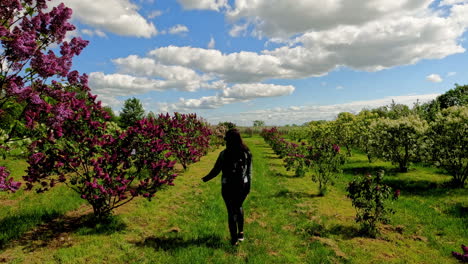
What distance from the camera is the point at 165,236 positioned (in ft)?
20.1

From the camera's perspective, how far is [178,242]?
579 cm

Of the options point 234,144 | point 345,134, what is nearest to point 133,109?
point 345,134

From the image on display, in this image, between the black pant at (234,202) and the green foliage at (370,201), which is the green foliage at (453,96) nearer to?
the green foliage at (370,201)

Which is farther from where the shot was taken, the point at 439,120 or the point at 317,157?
the point at 439,120

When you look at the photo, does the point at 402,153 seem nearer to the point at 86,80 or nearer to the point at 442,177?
the point at 442,177

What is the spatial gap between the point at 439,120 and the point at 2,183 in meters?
15.8

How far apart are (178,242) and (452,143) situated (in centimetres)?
1268

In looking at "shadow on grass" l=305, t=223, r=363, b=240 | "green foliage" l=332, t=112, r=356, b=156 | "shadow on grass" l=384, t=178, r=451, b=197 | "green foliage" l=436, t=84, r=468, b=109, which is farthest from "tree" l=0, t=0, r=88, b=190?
"green foliage" l=436, t=84, r=468, b=109

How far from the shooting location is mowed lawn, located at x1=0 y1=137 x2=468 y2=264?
5223mm

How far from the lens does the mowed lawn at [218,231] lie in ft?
17.1

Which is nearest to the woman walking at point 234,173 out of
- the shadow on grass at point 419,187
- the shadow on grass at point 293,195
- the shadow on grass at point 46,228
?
the shadow on grass at point 46,228

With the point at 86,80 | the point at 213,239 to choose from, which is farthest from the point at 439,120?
the point at 86,80

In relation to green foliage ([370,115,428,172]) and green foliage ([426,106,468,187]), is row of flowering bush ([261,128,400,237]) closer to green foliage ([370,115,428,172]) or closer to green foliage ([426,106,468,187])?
green foliage ([426,106,468,187])

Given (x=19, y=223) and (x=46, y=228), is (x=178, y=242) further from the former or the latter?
(x=19, y=223)
